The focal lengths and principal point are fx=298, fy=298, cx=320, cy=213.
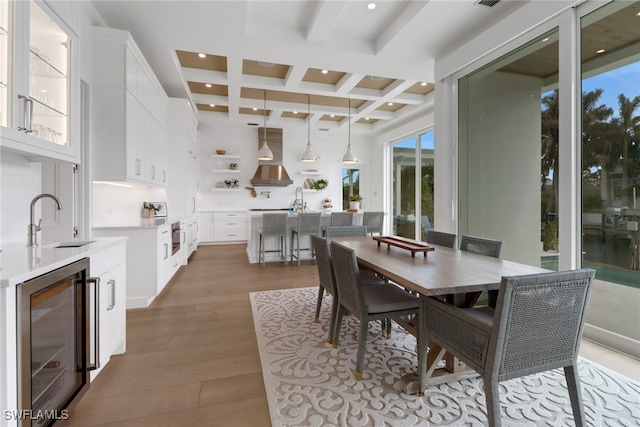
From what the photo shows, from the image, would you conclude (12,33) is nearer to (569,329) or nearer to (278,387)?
(278,387)

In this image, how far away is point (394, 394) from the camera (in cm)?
176

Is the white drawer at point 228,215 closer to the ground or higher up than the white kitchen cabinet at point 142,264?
higher up

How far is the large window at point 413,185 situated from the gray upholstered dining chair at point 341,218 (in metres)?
2.01

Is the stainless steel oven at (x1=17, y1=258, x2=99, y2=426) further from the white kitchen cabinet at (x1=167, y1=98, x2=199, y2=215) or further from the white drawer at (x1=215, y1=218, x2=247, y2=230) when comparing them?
the white drawer at (x1=215, y1=218, x2=247, y2=230)

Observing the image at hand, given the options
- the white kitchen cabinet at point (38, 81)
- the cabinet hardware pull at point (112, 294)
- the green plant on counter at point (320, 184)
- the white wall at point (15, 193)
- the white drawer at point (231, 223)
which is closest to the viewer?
the white kitchen cabinet at point (38, 81)

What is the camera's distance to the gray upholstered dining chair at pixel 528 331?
125 centimetres

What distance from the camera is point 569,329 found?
1.37 meters

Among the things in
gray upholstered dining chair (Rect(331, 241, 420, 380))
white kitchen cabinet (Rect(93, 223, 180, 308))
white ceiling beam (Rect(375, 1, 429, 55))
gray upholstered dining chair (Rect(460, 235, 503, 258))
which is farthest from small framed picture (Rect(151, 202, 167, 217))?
gray upholstered dining chair (Rect(460, 235, 503, 258))

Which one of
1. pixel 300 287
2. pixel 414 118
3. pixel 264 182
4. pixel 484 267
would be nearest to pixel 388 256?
pixel 484 267

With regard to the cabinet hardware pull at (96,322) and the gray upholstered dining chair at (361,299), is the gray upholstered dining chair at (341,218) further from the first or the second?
the cabinet hardware pull at (96,322)

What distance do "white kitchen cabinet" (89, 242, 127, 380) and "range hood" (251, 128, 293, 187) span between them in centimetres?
551

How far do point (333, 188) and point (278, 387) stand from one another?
23.2 ft

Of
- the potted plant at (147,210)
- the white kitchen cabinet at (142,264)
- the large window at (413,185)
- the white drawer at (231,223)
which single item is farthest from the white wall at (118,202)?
the large window at (413,185)

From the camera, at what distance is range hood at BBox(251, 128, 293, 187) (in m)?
7.64
